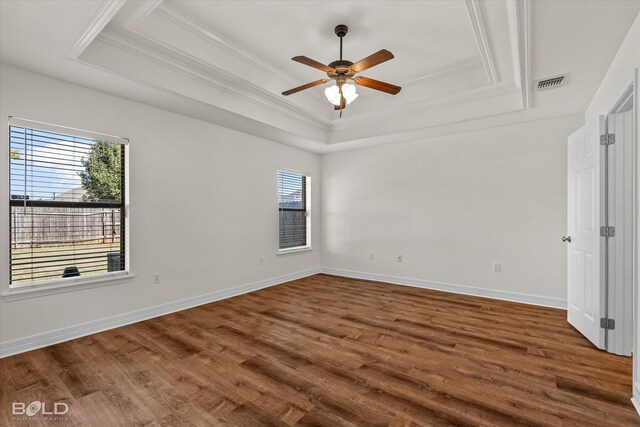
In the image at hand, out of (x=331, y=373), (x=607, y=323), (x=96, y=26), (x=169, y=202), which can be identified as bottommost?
(x=331, y=373)

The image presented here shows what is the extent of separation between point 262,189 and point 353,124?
6.34 feet

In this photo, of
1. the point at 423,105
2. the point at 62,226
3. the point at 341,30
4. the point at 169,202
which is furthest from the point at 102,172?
the point at 423,105

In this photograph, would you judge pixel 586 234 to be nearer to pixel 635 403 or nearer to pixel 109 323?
pixel 635 403

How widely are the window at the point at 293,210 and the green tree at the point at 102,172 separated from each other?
2.68m

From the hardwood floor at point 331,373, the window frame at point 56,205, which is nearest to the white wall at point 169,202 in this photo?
the window frame at point 56,205

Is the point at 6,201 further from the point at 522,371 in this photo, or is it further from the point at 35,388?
the point at 522,371

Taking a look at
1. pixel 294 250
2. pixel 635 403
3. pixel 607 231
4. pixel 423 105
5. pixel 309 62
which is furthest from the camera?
pixel 294 250

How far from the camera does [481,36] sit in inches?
104

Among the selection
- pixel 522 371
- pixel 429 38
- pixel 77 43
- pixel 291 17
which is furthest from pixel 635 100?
pixel 77 43

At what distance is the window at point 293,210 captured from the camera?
573 centimetres

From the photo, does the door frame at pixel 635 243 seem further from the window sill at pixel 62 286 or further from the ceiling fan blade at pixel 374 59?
the window sill at pixel 62 286

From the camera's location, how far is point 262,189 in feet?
17.1

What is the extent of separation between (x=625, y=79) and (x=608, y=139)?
55 centimetres

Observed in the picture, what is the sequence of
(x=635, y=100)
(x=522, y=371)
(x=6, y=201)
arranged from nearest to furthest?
1. (x=635, y=100)
2. (x=522, y=371)
3. (x=6, y=201)
